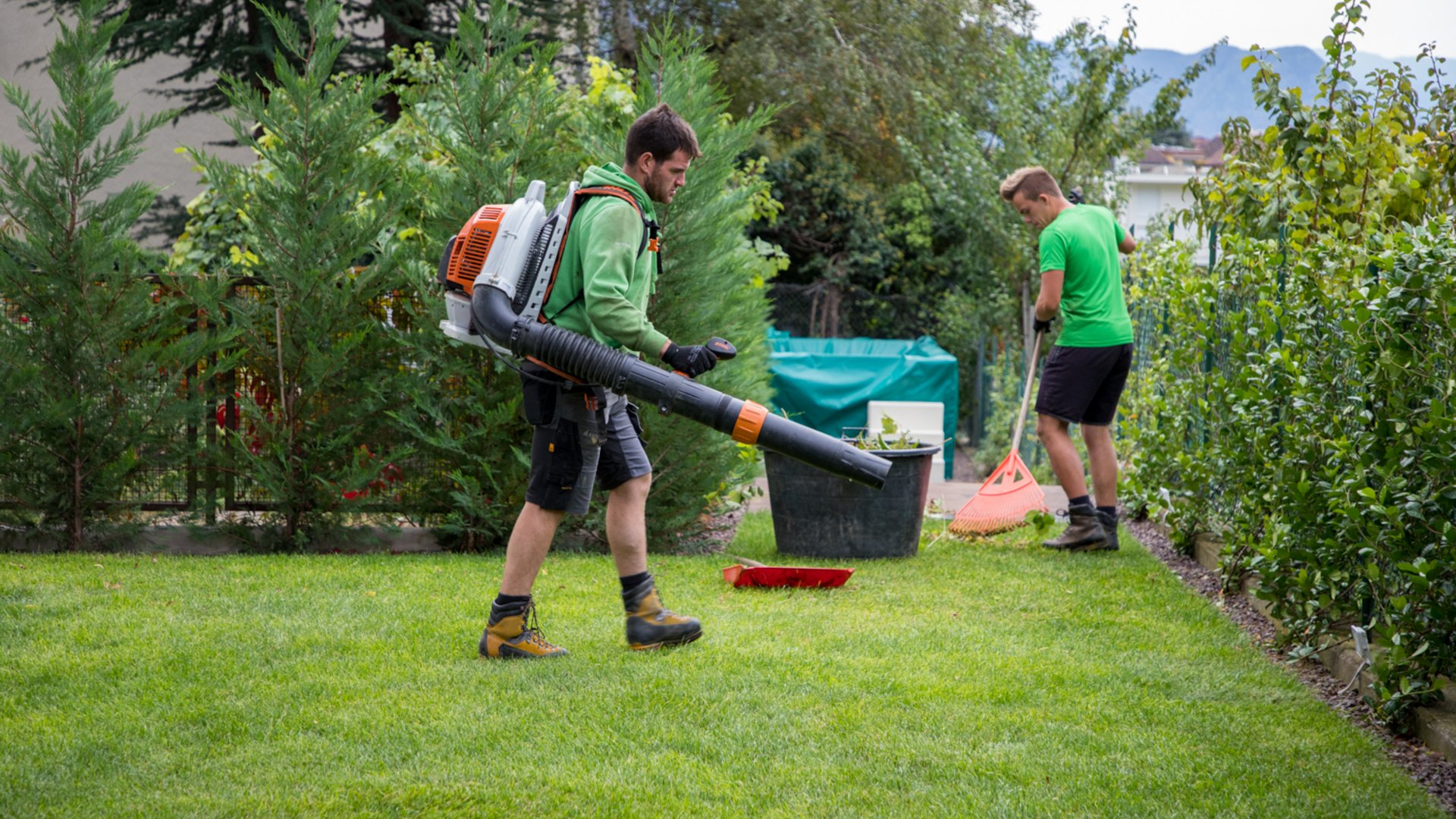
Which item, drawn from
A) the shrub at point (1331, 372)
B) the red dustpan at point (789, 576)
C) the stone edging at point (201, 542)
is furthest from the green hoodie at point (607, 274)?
the stone edging at point (201, 542)

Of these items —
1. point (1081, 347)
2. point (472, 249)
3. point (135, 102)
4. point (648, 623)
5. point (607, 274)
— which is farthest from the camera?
→ point (135, 102)

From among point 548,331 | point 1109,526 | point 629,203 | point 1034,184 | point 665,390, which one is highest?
point 1034,184

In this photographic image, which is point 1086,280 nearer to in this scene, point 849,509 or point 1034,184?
point 1034,184

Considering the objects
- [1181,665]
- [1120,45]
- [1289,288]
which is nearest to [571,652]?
[1181,665]

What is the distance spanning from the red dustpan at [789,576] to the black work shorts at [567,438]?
143cm

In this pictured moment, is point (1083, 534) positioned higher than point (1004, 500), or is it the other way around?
point (1004, 500)

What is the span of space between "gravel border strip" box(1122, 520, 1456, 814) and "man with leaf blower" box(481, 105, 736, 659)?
212cm

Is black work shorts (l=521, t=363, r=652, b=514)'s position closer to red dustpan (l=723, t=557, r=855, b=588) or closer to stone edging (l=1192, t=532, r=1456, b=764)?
red dustpan (l=723, t=557, r=855, b=588)

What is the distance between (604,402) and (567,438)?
0.17 meters

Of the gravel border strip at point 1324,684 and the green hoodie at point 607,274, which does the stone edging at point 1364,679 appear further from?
the green hoodie at point 607,274

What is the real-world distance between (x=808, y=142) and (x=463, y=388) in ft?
38.2

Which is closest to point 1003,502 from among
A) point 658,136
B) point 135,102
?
point 658,136

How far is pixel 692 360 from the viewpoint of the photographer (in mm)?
3703

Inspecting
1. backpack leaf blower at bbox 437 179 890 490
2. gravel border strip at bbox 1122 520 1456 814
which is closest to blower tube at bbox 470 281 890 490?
backpack leaf blower at bbox 437 179 890 490
